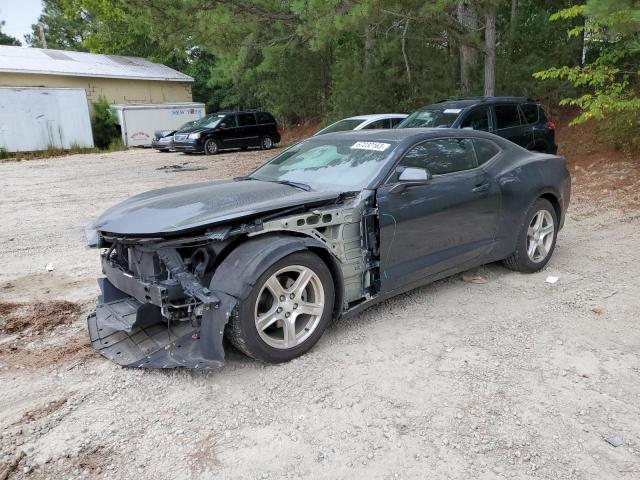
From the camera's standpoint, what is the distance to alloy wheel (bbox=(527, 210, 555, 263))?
5.34m

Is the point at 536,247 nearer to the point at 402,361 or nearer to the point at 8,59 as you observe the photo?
the point at 402,361

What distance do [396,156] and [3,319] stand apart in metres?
3.61

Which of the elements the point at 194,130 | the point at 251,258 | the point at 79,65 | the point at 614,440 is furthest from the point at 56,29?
the point at 614,440

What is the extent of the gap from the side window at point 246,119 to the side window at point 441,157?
16.5m

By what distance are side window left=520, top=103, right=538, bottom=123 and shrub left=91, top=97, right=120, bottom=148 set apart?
66.0 ft

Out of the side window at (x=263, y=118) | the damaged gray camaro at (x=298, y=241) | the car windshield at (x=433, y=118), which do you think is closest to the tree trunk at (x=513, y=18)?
the car windshield at (x=433, y=118)

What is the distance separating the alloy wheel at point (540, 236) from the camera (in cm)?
534

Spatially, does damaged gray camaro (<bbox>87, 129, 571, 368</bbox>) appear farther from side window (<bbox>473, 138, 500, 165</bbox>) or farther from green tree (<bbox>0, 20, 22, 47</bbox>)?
green tree (<bbox>0, 20, 22, 47</bbox>)

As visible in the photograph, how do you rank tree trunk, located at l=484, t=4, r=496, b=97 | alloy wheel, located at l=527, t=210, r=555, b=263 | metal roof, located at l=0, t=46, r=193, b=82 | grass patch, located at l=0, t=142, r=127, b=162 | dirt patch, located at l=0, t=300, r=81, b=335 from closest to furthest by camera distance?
dirt patch, located at l=0, t=300, r=81, b=335, alloy wheel, located at l=527, t=210, r=555, b=263, tree trunk, located at l=484, t=4, r=496, b=97, grass patch, located at l=0, t=142, r=127, b=162, metal roof, located at l=0, t=46, r=193, b=82

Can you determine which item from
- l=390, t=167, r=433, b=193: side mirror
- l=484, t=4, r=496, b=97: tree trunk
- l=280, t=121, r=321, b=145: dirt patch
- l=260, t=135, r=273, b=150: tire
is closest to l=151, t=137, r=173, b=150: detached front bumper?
l=260, t=135, r=273, b=150: tire

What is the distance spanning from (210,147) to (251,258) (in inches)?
661

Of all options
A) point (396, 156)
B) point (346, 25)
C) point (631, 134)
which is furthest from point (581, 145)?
point (396, 156)

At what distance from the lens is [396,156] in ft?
14.1

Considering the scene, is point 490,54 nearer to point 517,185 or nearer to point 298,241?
point 517,185
